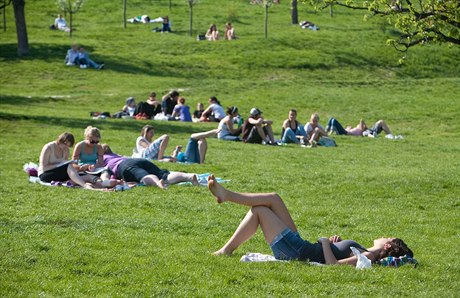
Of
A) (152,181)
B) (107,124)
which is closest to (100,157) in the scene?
(152,181)

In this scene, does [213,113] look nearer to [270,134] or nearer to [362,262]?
[270,134]

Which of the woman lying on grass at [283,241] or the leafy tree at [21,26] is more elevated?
the woman lying on grass at [283,241]

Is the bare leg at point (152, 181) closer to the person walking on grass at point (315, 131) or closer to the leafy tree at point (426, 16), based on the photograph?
the leafy tree at point (426, 16)

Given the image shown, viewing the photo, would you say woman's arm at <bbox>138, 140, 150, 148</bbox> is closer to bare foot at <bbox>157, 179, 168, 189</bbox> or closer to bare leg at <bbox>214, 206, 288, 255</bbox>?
bare foot at <bbox>157, 179, 168, 189</bbox>

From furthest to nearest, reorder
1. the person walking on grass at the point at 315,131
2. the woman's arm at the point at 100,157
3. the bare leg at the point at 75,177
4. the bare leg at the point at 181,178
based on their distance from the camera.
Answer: the person walking on grass at the point at 315,131
the woman's arm at the point at 100,157
the bare leg at the point at 181,178
the bare leg at the point at 75,177

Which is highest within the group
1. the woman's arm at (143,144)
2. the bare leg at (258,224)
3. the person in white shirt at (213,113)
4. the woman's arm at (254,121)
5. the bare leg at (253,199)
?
the bare leg at (253,199)

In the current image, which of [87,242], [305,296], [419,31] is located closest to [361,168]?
[419,31]

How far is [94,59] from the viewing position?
52625 millimetres

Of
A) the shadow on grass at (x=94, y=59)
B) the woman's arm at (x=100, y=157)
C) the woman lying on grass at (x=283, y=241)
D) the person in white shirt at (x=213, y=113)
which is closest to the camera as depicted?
the woman lying on grass at (x=283, y=241)

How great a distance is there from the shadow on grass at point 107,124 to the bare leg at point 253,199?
19.4 meters

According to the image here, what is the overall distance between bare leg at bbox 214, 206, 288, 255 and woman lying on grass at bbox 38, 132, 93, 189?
7.11m

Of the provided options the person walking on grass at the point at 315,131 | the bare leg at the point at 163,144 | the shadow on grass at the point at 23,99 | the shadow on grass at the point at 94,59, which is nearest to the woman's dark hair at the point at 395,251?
the bare leg at the point at 163,144

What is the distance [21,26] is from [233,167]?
3310 cm

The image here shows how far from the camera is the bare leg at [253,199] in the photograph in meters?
11.1
